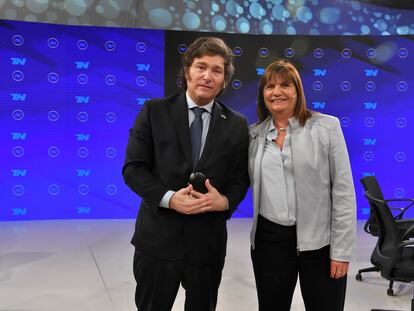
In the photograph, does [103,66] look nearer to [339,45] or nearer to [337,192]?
[339,45]

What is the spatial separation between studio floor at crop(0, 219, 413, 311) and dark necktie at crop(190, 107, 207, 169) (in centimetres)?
178

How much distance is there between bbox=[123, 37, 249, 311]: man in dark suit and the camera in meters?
1.70

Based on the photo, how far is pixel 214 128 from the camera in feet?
5.80

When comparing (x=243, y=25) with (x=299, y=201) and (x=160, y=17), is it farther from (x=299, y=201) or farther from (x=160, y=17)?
(x=299, y=201)

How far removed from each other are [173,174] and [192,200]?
0.14 m

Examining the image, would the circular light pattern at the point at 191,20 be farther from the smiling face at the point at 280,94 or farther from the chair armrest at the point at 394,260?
the smiling face at the point at 280,94

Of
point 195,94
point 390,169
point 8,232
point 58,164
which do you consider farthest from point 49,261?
→ point 390,169

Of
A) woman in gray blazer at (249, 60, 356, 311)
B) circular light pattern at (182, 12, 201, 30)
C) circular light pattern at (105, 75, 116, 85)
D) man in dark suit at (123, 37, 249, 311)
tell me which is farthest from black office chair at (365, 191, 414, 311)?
circular light pattern at (182, 12, 201, 30)

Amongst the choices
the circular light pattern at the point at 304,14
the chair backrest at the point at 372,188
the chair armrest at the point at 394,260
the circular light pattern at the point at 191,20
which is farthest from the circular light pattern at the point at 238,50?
the chair armrest at the point at 394,260

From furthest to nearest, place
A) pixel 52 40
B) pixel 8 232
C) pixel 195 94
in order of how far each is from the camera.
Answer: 1. pixel 52 40
2. pixel 8 232
3. pixel 195 94

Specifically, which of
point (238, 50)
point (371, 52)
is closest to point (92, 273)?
point (238, 50)

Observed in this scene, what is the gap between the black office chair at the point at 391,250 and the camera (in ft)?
8.77

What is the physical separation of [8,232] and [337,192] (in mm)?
4452

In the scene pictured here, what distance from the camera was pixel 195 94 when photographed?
1.77 metres
